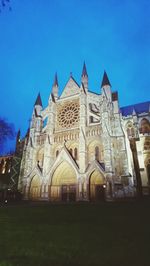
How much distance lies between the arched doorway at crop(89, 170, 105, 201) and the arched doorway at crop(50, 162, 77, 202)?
9.11 feet

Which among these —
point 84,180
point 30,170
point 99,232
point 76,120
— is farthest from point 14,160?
point 99,232

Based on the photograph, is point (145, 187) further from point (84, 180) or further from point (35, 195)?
point (35, 195)

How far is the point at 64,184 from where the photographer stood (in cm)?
2711

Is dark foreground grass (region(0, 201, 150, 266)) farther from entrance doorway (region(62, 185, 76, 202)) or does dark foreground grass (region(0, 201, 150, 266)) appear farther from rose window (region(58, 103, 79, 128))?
rose window (region(58, 103, 79, 128))

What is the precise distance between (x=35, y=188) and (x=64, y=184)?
4.97 m

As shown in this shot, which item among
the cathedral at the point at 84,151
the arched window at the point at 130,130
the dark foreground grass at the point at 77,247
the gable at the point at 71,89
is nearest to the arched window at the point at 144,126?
the cathedral at the point at 84,151

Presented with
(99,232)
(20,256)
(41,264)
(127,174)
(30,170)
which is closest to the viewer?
(41,264)

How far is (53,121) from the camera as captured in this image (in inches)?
1249

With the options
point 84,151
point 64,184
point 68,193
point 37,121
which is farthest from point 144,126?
point 37,121

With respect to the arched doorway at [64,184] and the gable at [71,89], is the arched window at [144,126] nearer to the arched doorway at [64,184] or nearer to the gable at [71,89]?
the gable at [71,89]

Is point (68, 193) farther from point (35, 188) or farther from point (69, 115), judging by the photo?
point (69, 115)

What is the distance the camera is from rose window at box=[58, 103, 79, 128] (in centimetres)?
3061

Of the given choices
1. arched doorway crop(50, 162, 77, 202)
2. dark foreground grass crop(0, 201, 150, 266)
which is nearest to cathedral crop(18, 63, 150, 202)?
arched doorway crop(50, 162, 77, 202)

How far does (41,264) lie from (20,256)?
0.74 metres
